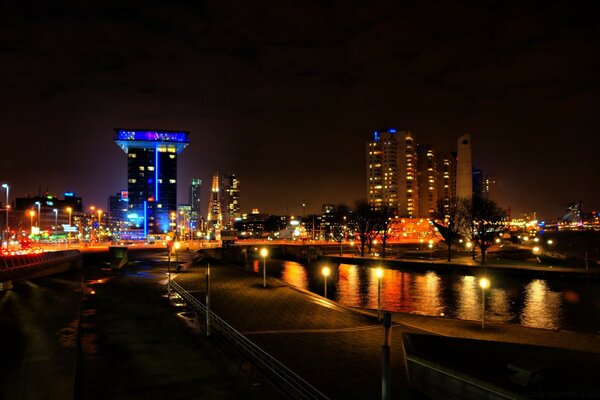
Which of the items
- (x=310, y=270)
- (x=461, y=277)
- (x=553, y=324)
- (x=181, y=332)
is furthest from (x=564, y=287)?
(x=181, y=332)

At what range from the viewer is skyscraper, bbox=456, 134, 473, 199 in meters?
89.2

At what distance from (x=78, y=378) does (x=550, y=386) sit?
14.3 metres

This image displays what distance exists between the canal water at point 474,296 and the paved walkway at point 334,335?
9883 millimetres

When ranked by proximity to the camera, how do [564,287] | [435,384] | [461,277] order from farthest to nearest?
[461,277] < [564,287] < [435,384]

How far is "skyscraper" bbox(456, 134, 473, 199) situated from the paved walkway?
66.1 meters

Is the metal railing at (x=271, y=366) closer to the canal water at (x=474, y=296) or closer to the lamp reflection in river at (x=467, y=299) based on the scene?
the canal water at (x=474, y=296)

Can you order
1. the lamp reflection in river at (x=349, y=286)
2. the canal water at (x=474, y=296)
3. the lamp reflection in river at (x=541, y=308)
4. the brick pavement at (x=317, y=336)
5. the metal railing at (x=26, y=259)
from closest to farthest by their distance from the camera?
the brick pavement at (x=317, y=336)
the lamp reflection in river at (x=541, y=308)
the canal water at (x=474, y=296)
the metal railing at (x=26, y=259)
the lamp reflection in river at (x=349, y=286)

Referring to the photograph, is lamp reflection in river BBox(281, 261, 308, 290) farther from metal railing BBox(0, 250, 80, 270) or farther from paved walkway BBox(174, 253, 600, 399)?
metal railing BBox(0, 250, 80, 270)

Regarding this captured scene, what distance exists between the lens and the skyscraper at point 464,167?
89188 mm

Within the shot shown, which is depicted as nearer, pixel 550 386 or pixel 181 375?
pixel 550 386

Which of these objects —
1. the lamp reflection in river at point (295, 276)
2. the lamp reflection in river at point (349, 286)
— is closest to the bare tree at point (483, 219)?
the lamp reflection in river at point (349, 286)

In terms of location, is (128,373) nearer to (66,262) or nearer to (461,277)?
(66,262)

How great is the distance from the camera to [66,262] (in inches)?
1902

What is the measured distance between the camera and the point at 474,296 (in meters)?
43.3
